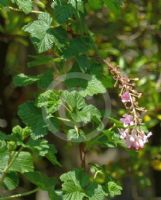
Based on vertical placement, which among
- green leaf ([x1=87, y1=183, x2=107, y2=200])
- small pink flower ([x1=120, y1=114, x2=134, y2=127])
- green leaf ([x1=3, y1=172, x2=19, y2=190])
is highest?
small pink flower ([x1=120, y1=114, x2=134, y2=127])

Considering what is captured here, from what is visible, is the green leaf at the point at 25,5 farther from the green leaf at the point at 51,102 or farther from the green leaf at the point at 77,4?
the green leaf at the point at 51,102

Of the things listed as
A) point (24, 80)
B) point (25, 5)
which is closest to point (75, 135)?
point (24, 80)

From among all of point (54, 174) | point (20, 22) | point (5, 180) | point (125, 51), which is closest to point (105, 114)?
point (5, 180)

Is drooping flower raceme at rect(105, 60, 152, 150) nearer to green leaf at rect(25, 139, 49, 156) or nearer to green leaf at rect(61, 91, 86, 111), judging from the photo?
green leaf at rect(61, 91, 86, 111)

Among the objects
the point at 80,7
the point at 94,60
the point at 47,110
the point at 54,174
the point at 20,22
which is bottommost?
the point at 54,174

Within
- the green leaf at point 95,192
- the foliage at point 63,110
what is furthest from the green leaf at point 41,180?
the green leaf at point 95,192

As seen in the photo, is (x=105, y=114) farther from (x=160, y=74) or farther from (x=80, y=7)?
(x=160, y=74)

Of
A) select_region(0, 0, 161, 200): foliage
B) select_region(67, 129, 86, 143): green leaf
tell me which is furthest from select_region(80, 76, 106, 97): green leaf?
select_region(67, 129, 86, 143): green leaf
